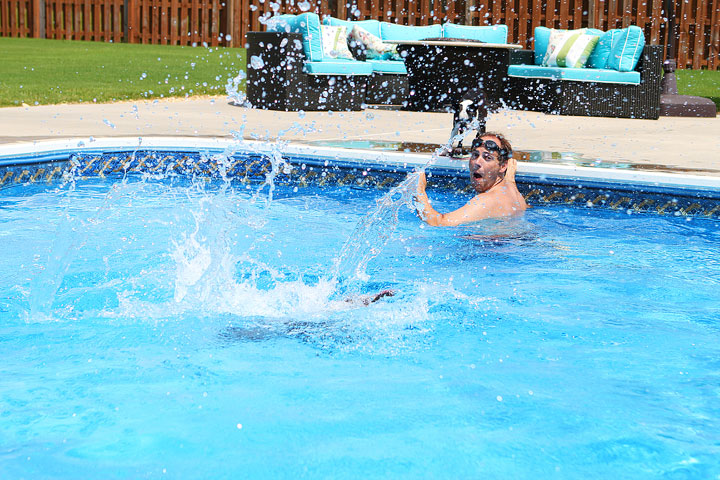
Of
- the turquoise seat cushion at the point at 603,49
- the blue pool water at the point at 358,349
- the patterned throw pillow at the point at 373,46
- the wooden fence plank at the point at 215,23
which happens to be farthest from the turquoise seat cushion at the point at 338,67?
the wooden fence plank at the point at 215,23

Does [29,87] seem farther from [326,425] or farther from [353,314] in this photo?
[326,425]

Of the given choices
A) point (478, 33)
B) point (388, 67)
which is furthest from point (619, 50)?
point (388, 67)

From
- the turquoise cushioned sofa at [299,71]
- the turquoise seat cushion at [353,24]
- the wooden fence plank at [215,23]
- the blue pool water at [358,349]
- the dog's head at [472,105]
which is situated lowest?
the blue pool water at [358,349]

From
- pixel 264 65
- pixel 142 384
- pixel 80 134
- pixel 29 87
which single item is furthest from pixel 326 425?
pixel 29 87

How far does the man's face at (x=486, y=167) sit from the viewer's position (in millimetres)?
4430

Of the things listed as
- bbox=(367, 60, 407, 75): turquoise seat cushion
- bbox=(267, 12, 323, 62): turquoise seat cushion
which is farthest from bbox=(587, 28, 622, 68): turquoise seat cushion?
bbox=(267, 12, 323, 62): turquoise seat cushion

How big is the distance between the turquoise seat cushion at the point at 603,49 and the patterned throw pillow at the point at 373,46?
2442mm

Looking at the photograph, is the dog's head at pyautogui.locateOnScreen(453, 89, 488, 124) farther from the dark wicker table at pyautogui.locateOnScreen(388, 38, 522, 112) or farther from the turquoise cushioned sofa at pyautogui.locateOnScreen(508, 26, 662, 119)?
the turquoise cushioned sofa at pyautogui.locateOnScreen(508, 26, 662, 119)

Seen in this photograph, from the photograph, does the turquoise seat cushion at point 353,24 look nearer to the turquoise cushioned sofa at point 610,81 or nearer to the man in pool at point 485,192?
the turquoise cushioned sofa at point 610,81

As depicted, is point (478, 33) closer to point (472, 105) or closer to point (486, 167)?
point (472, 105)

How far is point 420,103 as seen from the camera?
1073 cm

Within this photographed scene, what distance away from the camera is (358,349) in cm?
307

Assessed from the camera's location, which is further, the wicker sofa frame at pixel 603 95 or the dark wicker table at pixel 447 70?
the wicker sofa frame at pixel 603 95

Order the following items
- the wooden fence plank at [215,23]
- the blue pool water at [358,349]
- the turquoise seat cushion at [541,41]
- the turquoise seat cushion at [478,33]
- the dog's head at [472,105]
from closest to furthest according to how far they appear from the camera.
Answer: the blue pool water at [358,349]
the dog's head at [472,105]
the turquoise seat cushion at [541,41]
the turquoise seat cushion at [478,33]
the wooden fence plank at [215,23]
